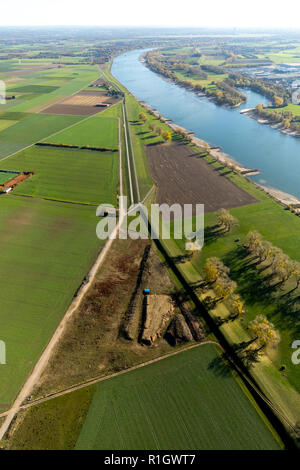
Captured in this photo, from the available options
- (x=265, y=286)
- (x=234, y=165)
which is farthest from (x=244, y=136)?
(x=265, y=286)

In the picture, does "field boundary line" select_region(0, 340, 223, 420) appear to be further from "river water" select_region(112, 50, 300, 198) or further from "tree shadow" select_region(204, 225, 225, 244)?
"river water" select_region(112, 50, 300, 198)

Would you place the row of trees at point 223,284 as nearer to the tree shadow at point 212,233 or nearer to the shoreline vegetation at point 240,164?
the tree shadow at point 212,233

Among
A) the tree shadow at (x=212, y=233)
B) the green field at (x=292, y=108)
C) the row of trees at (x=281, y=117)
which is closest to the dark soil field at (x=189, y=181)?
the tree shadow at (x=212, y=233)

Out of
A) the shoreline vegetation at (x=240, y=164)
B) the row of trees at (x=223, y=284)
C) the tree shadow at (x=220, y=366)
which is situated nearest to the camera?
the tree shadow at (x=220, y=366)

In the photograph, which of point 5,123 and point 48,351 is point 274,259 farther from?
point 5,123

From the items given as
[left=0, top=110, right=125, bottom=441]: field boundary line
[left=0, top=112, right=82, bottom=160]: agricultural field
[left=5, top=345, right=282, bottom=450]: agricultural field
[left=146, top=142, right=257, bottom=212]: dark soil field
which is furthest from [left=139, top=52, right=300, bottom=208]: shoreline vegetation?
[left=0, top=110, right=125, bottom=441]: field boundary line

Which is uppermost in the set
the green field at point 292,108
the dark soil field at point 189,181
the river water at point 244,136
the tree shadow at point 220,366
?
the green field at point 292,108
